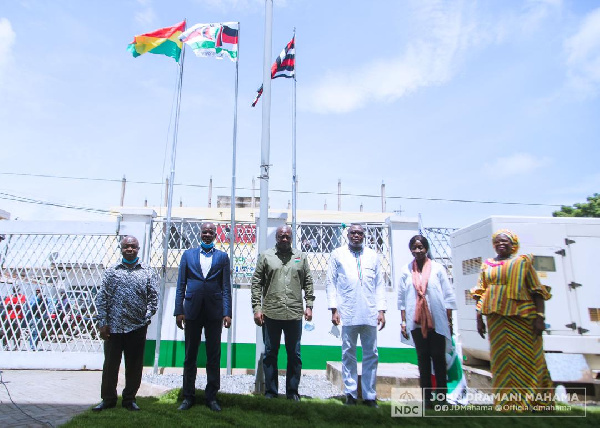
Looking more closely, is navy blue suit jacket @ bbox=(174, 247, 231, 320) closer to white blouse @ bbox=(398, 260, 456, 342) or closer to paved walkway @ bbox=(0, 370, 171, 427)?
paved walkway @ bbox=(0, 370, 171, 427)

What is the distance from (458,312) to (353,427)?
3.15m

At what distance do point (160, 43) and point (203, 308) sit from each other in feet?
18.0

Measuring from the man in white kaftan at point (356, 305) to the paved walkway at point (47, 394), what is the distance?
2252mm

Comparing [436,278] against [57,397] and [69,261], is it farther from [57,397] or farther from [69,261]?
[69,261]

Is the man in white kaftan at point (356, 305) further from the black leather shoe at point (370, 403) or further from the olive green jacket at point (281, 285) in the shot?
the olive green jacket at point (281, 285)

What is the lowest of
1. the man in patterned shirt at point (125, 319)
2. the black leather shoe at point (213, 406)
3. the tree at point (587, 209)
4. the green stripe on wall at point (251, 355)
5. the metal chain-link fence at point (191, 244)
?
the black leather shoe at point (213, 406)

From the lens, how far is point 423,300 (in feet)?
11.9

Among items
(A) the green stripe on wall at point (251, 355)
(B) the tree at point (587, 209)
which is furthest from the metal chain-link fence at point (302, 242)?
(B) the tree at point (587, 209)

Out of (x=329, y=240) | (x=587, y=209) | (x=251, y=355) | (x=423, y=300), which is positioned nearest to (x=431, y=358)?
(x=423, y=300)

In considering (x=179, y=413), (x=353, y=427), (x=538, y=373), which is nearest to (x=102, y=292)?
(x=179, y=413)

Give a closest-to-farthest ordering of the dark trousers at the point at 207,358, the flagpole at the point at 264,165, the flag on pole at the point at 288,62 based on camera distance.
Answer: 1. the dark trousers at the point at 207,358
2. the flagpole at the point at 264,165
3. the flag on pole at the point at 288,62

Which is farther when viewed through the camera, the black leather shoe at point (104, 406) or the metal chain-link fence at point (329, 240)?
the metal chain-link fence at point (329, 240)

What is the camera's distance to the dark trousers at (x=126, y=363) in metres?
3.55

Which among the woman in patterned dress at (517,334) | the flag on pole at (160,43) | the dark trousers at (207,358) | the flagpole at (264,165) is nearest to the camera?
the woman in patterned dress at (517,334)
